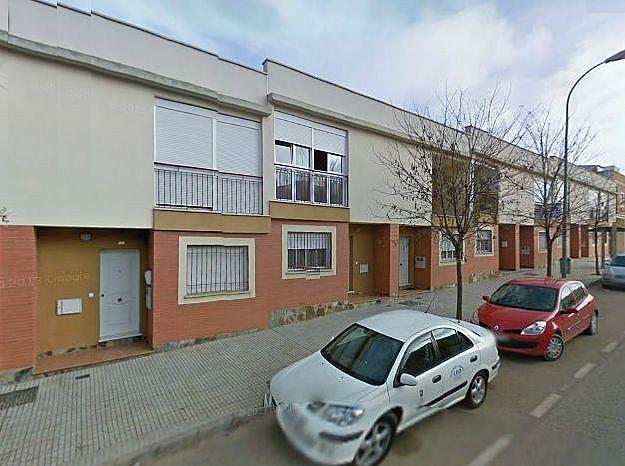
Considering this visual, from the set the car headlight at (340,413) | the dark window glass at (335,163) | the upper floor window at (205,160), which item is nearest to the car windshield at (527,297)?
the car headlight at (340,413)

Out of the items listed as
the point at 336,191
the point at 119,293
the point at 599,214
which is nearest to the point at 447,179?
the point at 336,191

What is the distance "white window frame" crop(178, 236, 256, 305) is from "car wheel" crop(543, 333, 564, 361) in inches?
244

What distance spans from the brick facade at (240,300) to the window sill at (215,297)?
82 millimetres

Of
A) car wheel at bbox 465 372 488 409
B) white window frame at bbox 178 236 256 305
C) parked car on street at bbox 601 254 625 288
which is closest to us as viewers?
car wheel at bbox 465 372 488 409

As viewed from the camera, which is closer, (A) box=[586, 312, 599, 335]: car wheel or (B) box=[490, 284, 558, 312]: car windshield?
(B) box=[490, 284, 558, 312]: car windshield

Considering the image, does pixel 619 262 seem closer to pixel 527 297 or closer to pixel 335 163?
pixel 527 297

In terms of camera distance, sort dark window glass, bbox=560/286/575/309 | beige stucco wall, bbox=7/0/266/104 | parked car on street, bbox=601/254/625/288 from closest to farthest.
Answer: beige stucco wall, bbox=7/0/266/104
dark window glass, bbox=560/286/575/309
parked car on street, bbox=601/254/625/288

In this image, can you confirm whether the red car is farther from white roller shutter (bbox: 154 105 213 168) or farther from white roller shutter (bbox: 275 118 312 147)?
white roller shutter (bbox: 154 105 213 168)

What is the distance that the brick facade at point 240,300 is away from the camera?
275 inches

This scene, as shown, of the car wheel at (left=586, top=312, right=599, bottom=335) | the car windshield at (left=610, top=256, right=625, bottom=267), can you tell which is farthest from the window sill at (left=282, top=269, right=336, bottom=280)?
the car windshield at (left=610, top=256, right=625, bottom=267)

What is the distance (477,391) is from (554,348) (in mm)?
2827

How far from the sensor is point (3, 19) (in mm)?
5645

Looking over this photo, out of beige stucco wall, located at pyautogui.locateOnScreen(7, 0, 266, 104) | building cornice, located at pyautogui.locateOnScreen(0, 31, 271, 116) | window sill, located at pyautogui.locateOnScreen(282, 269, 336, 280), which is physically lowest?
window sill, located at pyautogui.locateOnScreen(282, 269, 336, 280)

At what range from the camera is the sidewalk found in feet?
12.6
